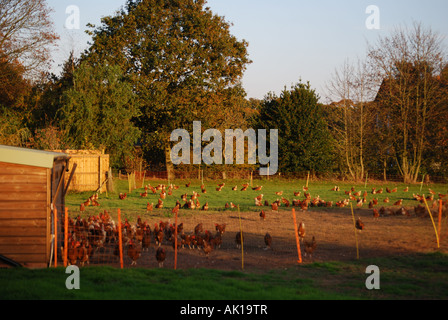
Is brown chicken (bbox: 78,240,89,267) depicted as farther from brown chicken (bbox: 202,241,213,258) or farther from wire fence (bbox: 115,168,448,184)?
wire fence (bbox: 115,168,448,184)

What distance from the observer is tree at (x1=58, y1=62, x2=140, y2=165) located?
90.9 ft

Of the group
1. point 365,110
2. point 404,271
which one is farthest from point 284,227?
point 365,110

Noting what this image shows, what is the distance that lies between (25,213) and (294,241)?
6.87 metres

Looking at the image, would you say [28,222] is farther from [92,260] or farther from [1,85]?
[1,85]

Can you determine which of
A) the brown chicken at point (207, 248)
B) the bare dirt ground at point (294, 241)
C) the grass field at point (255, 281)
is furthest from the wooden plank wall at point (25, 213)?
the brown chicken at point (207, 248)

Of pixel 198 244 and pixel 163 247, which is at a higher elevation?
pixel 198 244

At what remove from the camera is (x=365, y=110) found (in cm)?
3616

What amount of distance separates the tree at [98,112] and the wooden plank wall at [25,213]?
18.9 m

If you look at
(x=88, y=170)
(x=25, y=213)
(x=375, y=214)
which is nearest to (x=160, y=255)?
(x=25, y=213)

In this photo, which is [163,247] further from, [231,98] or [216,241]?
[231,98]

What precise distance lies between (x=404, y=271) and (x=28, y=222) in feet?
25.3

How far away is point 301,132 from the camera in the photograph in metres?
36.1

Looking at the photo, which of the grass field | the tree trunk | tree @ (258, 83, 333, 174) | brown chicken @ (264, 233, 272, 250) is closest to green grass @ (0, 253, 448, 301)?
the grass field

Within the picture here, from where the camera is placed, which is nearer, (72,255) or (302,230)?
(72,255)
